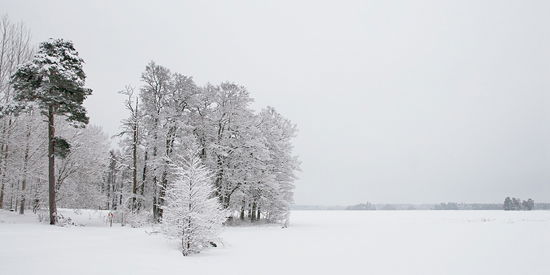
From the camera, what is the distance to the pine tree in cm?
2109

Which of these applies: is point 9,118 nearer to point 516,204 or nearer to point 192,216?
point 192,216

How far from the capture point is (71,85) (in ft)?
72.3

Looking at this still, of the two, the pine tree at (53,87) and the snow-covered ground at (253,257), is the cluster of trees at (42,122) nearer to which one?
the pine tree at (53,87)

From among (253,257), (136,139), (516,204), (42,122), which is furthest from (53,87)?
(516,204)

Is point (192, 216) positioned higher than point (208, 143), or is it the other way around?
point (208, 143)

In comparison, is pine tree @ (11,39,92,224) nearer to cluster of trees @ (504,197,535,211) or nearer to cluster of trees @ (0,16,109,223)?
cluster of trees @ (0,16,109,223)

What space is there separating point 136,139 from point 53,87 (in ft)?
25.2

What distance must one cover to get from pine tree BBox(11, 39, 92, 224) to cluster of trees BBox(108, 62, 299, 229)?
4.59m

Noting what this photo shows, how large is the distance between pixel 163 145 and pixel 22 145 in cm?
1007

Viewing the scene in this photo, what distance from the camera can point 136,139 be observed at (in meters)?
28.0

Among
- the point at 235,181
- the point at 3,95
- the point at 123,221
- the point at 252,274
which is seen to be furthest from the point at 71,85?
the point at 252,274

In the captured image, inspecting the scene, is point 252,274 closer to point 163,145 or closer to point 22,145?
point 163,145

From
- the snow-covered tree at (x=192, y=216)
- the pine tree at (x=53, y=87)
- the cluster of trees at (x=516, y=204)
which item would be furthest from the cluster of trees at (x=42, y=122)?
the cluster of trees at (x=516, y=204)

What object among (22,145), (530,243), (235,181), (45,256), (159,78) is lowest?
(530,243)
